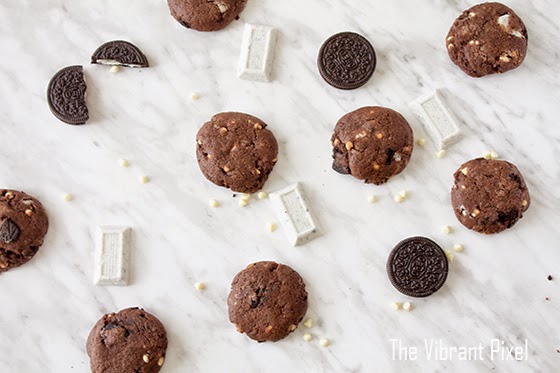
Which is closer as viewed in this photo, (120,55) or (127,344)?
(127,344)

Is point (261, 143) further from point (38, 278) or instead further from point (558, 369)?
point (558, 369)

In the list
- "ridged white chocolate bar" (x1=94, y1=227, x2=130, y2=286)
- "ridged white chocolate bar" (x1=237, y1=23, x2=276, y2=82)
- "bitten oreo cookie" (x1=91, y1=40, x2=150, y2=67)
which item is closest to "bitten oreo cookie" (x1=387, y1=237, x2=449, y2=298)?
"ridged white chocolate bar" (x1=237, y1=23, x2=276, y2=82)

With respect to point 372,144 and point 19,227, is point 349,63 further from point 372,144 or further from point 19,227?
point 19,227

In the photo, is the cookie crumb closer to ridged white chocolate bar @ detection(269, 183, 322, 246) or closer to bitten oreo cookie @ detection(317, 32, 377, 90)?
ridged white chocolate bar @ detection(269, 183, 322, 246)

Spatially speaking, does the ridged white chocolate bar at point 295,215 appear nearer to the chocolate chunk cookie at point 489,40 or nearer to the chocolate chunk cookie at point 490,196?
the chocolate chunk cookie at point 490,196

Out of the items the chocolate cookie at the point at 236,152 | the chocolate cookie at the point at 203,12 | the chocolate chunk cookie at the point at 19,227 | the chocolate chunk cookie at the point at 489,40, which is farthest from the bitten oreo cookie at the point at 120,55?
the chocolate chunk cookie at the point at 489,40

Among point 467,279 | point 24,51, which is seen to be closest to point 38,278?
point 24,51

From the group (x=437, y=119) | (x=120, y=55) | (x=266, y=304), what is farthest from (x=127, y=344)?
(x=437, y=119)
